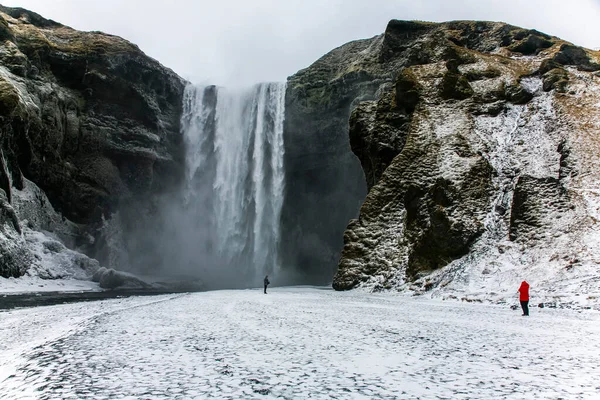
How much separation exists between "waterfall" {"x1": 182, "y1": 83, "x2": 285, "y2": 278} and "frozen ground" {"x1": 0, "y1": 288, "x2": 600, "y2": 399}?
143ft

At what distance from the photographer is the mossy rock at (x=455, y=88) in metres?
35.1

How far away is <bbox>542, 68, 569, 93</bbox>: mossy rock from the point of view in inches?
1323

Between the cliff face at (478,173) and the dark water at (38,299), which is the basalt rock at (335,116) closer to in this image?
the cliff face at (478,173)

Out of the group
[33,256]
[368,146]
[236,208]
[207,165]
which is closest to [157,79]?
[207,165]

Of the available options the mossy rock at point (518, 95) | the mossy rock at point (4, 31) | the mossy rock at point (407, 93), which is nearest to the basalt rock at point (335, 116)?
the mossy rock at point (407, 93)

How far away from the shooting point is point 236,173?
2317 inches

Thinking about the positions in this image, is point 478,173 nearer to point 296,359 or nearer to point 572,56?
point 572,56

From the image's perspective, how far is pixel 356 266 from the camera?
28516 millimetres

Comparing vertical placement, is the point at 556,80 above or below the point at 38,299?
above

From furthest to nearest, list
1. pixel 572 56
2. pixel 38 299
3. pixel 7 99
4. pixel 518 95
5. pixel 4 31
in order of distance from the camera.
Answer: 1. pixel 4 31
2. pixel 572 56
3. pixel 7 99
4. pixel 518 95
5. pixel 38 299

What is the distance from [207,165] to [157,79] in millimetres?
13799

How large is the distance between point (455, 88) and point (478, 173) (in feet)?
35.4

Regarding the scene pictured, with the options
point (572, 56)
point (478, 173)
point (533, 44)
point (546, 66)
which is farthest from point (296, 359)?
point (533, 44)

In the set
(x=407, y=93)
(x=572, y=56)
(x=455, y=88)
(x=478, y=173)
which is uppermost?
(x=572, y=56)
